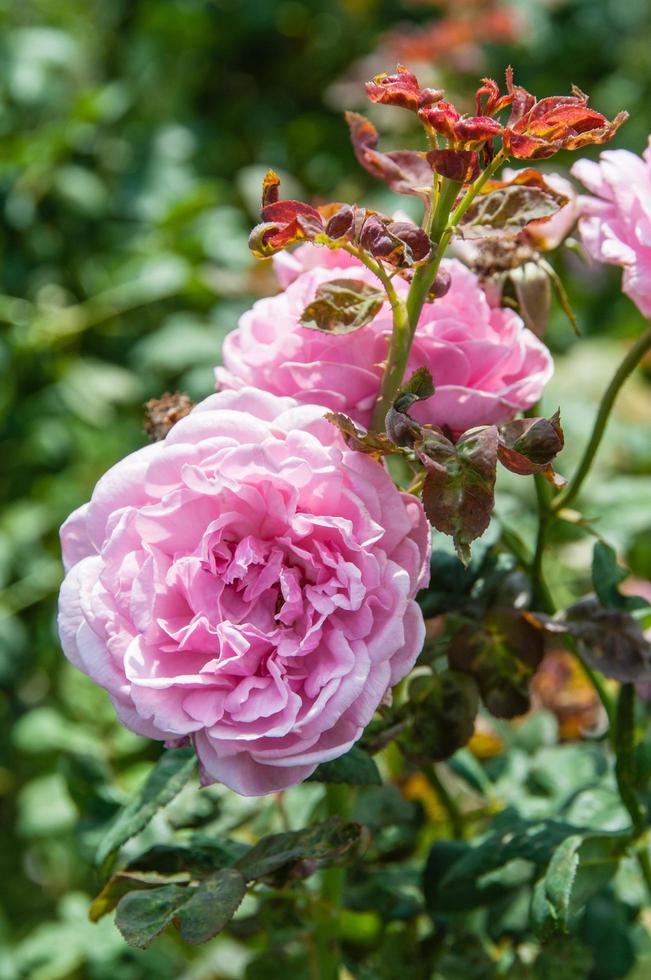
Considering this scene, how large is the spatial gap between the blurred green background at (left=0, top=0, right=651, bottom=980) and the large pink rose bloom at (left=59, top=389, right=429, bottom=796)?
0.45 meters

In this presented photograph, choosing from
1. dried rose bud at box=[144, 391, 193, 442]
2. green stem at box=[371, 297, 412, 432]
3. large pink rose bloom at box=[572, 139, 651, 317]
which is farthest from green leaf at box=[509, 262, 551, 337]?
dried rose bud at box=[144, 391, 193, 442]

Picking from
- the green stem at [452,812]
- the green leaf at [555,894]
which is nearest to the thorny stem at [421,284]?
the green leaf at [555,894]

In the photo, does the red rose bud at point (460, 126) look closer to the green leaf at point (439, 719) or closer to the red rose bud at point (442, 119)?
the red rose bud at point (442, 119)

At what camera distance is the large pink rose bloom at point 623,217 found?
0.74 m

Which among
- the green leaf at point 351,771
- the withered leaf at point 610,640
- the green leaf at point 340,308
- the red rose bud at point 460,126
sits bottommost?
the green leaf at point 351,771

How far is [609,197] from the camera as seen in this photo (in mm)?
775

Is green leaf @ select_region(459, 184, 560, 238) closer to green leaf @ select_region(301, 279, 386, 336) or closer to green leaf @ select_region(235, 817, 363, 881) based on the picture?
green leaf @ select_region(301, 279, 386, 336)

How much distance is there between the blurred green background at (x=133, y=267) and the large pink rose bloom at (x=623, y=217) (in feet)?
1.16

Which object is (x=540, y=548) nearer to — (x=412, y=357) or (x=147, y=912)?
(x=412, y=357)

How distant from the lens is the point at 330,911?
0.92m

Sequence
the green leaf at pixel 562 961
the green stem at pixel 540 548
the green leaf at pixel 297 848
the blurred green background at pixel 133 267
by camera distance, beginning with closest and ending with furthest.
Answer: the green leaf at pixel 297 848, the green stem at pixel 540 548, the green leaf at pixel 562 961, the blurred green background at pixel 133 267

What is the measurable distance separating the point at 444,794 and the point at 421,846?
0.17 metres

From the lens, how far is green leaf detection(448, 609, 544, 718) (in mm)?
821

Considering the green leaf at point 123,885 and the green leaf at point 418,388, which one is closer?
the green leaf at point 418,388
